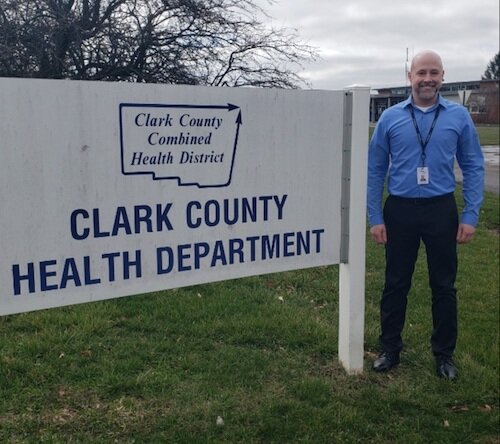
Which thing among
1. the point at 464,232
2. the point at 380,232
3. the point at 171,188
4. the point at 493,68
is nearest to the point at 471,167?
the point at 464,232

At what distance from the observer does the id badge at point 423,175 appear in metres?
3.59

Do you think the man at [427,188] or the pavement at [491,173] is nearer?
the man at [427,188]

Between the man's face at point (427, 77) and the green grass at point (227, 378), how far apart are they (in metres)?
1.71

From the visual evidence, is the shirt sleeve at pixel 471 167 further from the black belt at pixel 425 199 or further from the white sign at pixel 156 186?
the white sign at pixel 156 186

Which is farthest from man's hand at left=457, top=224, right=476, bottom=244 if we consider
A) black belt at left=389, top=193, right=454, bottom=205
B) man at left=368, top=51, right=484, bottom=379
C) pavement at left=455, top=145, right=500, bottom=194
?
pavement at left=455, top=145, right=500, bottom=194

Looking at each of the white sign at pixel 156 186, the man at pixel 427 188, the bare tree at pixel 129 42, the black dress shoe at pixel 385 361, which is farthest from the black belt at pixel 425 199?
the bare tree at pixel 129 42

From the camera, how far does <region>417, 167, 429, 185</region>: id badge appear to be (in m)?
3.59

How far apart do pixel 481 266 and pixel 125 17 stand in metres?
5.55

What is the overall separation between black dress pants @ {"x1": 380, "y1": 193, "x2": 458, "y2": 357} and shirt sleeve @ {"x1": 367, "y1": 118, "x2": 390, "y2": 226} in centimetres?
6

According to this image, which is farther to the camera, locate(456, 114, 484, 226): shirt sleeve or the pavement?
the pavement

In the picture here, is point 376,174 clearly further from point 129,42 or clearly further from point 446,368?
point 129,42

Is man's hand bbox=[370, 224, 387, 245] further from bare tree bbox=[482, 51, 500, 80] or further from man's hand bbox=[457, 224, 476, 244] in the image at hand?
bare tree bbox=[482, 51, 500, 80]

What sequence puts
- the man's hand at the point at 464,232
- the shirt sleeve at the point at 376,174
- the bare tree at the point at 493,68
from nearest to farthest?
the man's hand at the point at 464,232 < the shirt sleeve at the point at 376,174 < the bare tree at the point at 493,68

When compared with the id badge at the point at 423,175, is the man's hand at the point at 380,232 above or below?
below
